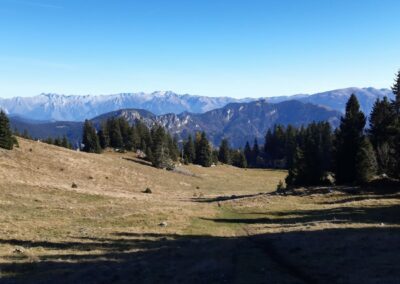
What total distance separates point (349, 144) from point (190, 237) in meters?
42.0

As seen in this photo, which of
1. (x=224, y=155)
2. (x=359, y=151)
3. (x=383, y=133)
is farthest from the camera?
(x=224, y=155)

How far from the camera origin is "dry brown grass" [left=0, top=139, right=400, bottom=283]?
21.7 metres

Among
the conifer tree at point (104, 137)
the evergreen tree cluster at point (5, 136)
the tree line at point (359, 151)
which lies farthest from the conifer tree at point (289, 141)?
the evergreen tree cluster at point (5, 136)

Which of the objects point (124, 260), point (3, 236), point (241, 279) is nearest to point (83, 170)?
point (3, 236)

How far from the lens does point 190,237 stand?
34.2m

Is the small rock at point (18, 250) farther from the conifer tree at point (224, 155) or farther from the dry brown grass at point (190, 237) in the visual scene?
the conifer tree at point (224, 155)

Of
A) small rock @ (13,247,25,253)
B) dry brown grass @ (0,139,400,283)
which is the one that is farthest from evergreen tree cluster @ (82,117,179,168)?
small rock @ (13,247,25,253)

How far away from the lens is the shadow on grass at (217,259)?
20534mm

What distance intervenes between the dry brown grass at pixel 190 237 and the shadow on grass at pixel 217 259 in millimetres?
54

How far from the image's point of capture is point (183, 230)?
37.5m

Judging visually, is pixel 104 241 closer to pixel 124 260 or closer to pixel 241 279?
pixel 124 260

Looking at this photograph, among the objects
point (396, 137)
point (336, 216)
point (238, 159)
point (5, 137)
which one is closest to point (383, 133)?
point (396, 137)

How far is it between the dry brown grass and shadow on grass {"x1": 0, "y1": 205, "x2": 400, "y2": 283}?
0.05 meters

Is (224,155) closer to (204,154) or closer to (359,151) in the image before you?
(204,154)
